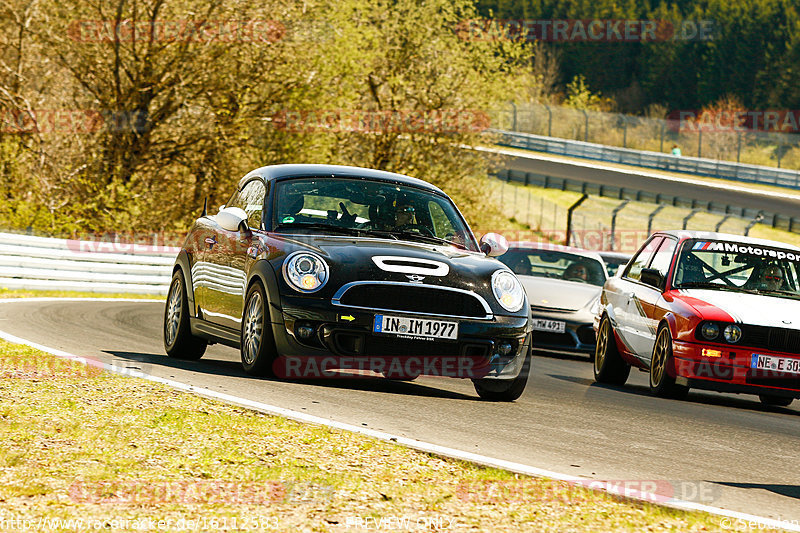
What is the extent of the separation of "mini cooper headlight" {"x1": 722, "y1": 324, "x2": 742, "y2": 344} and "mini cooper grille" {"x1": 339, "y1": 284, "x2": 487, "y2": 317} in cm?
280

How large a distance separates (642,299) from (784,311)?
152 cm

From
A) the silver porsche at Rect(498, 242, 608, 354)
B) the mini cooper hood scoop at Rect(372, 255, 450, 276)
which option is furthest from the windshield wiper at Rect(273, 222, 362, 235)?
the silver porsche at Rect(498, 242, 608, 354)

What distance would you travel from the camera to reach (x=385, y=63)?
38594mm

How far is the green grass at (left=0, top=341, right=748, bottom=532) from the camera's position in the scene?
4.31 m

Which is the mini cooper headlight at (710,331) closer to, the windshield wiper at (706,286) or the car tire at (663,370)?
the car tire at (663,370)

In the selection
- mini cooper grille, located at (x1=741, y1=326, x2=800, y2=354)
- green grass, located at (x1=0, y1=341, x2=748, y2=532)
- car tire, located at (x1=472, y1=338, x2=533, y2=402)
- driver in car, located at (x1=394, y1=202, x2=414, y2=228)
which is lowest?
car tire, located at (x1=472, y1=338, x2=533, y2=402)

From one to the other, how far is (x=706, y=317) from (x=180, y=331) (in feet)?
14.9

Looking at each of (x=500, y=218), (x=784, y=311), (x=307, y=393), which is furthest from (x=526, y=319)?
(x=500, y=218)

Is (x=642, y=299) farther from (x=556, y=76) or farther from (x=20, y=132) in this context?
(x=556, y=76)

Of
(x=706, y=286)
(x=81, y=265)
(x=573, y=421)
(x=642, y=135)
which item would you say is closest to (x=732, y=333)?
(x=706, y=286)

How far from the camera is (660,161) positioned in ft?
239

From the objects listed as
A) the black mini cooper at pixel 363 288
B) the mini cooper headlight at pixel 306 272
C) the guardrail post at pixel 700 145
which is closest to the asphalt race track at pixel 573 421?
the black mini cooper at pixel 363 288

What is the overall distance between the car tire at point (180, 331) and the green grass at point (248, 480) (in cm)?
365

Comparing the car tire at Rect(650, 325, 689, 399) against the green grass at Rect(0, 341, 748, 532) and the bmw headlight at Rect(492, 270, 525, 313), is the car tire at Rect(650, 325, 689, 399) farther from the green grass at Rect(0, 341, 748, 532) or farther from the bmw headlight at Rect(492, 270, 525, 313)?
the green grass at Rect(0, 341, 748, 532)
